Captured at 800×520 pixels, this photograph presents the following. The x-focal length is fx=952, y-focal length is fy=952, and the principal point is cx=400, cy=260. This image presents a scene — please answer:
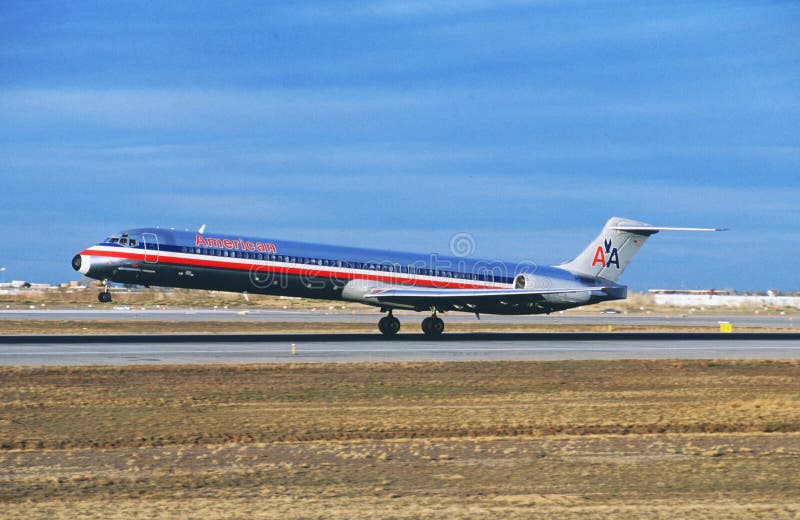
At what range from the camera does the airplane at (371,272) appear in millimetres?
41219

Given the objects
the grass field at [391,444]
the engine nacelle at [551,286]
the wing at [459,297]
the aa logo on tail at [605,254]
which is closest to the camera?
the grass field at [391,444]

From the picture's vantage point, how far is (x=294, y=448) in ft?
51.8

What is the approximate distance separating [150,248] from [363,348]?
10907 millimetres

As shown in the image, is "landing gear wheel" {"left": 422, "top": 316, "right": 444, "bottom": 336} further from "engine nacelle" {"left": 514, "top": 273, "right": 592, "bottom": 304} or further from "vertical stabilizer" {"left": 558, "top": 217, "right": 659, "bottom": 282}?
"vertical stabilizer" {"left": 558, "top": 217, "right": 659, "bottom": 282}

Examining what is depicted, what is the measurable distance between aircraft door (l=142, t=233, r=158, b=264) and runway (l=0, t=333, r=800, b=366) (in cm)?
343

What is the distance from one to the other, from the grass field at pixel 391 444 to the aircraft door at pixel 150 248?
13.8m

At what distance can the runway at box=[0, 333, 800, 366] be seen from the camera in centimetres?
3192

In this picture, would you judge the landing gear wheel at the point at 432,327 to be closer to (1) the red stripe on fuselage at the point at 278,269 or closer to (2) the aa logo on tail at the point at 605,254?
(1) the red stripe on fuselage at the point at 278,269

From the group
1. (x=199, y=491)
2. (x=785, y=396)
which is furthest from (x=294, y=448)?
(x=785, y=396)

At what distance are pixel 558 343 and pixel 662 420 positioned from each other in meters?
22.0

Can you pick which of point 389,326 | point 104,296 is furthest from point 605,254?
point 104,296

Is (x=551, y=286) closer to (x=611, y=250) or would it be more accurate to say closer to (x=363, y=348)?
(x=611, y=250)

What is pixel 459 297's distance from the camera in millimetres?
45969

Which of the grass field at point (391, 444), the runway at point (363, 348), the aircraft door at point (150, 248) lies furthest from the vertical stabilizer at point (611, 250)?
the grass field at point (391, 444)
